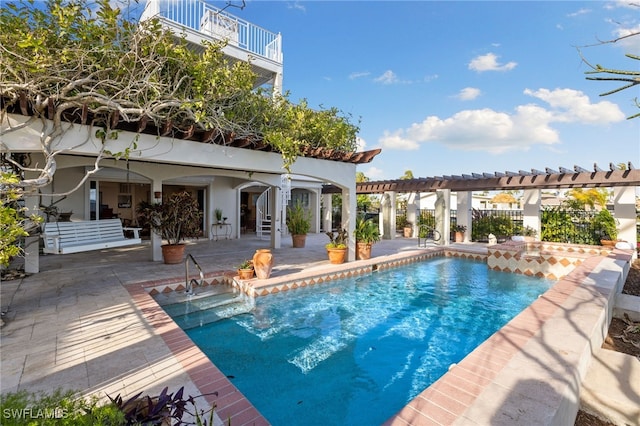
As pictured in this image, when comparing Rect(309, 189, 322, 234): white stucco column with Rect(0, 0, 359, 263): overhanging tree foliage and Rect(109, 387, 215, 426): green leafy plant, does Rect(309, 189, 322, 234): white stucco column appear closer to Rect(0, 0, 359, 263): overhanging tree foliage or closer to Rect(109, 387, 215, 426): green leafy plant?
Rect(0, 0, 359, 263): overhanging tree foliage

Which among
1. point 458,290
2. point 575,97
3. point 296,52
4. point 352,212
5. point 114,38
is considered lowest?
point 458,290

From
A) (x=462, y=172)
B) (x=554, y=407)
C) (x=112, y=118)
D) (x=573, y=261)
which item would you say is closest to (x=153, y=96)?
(x=112, y=118)

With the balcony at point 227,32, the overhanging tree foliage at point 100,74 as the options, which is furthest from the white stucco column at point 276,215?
the overhanging tree foliage at point 100,74

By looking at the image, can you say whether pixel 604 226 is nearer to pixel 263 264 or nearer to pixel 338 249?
pixel 338 249

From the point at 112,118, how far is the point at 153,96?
33.8 inches

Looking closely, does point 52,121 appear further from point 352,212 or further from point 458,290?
point 458,290

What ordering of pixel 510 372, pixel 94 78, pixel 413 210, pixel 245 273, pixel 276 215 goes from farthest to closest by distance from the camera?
1. pixel 413 210
2. pixel 276 215
3. pixel 245 273
4. pixel 94 78
5. pixel 510 372

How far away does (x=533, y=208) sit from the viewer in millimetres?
15500

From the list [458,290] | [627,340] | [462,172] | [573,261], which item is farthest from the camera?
[462,172]

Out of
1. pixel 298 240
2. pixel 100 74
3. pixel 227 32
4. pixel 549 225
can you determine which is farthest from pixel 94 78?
pixel 549 225

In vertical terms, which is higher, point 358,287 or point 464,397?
point 464,397

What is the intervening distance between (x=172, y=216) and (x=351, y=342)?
6.72 metres

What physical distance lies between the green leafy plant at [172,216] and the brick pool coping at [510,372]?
3.90 m

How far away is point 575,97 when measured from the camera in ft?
40.0
